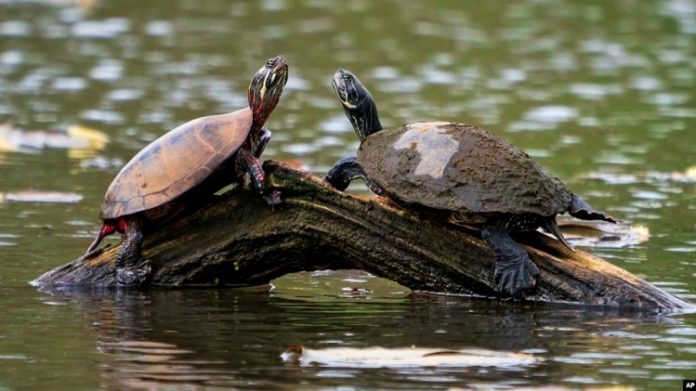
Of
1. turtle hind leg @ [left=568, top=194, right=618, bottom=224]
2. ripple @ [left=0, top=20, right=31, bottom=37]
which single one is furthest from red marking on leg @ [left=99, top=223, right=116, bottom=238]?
ripple @ [left=0, top=20, right=31, bottom=37]

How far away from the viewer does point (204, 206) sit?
7082 mm

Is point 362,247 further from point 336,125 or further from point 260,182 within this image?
point 336,125

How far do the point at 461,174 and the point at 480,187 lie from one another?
5.1 inches

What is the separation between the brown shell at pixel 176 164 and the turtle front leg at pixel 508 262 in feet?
4.47

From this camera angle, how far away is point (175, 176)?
698 cm

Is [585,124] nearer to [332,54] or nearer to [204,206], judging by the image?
[332,54]

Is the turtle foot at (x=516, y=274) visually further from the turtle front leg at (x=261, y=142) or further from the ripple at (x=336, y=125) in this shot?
the ripple at (x=336, y=125)

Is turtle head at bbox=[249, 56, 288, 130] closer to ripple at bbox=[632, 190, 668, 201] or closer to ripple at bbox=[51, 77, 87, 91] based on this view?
ripple at bbox=[632, 190, 668, 201]

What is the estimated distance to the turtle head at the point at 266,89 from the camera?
7.34m

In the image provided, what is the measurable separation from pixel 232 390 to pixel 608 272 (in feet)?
7.62

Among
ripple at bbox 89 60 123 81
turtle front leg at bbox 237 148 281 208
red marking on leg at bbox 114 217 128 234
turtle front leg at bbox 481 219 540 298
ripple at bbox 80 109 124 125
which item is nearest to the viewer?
turtle front leg at bbox 481 219 540 298

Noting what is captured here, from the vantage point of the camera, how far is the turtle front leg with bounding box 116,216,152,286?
7004 mm

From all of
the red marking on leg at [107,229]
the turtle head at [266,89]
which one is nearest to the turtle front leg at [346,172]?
the turtle head at [266,89]

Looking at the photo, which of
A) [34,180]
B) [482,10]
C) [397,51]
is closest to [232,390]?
[34,180]
